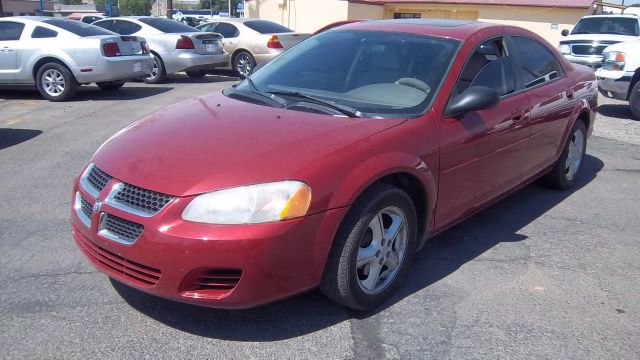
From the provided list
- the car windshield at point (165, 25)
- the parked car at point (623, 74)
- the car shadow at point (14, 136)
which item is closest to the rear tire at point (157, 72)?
the car windshield at point (165, 25)

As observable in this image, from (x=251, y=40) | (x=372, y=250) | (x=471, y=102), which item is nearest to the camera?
(x=372, y=250)

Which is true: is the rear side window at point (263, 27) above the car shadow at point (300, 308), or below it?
above

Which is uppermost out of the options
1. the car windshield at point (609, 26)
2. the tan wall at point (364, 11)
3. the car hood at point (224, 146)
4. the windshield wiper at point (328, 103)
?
the tan wall at point (364, 11)

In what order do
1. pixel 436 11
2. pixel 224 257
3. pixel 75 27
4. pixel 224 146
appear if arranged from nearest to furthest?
pixel 224 257 → pixel 224 146 → pixel 75 27 → pixel 436 11

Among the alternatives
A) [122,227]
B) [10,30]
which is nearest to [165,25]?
[10,30]

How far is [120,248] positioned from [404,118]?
1774 mm

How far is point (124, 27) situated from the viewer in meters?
13.8

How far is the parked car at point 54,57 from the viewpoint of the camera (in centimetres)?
1055

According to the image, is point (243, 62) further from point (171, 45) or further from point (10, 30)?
point (10, 30)

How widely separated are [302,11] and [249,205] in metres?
28.4

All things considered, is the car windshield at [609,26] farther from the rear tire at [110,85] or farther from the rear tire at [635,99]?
the rear tire at [110,85]

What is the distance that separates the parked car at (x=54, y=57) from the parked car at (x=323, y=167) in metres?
7.10

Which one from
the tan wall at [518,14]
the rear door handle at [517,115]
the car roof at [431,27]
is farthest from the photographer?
the tan wall at [518,14]

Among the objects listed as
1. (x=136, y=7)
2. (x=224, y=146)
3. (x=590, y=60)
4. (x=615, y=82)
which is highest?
(x=136, y=7)
